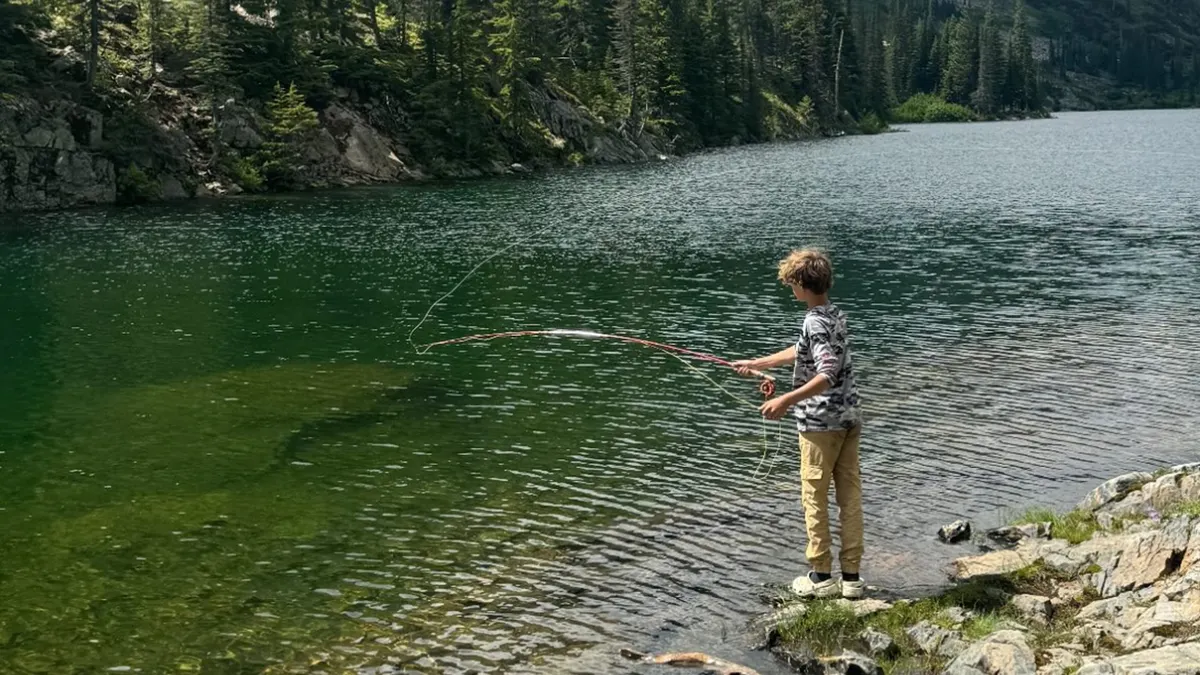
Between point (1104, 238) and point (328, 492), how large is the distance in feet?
131

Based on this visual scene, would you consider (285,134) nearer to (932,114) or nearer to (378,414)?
(378,414)

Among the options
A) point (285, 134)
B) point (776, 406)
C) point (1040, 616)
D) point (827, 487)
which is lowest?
point (1040, 616)

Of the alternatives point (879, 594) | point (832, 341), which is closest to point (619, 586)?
point (879, 594)

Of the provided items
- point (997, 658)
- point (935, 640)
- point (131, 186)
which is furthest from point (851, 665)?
point (131, 186)

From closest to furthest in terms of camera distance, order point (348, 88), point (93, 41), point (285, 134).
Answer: point (93, 41) → point (285, 134) → point (348, 88)

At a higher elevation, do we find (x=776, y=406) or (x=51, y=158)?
(x=51, y=158)

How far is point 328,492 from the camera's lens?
50.3ft

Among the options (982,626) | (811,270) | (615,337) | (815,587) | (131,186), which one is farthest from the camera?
(131,186)

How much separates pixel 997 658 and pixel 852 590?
217 centimetres

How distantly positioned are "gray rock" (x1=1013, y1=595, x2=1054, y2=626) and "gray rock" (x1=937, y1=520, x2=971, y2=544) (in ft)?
8.21

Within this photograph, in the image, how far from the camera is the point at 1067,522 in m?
13.0

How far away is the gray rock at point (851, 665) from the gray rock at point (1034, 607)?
6.34 ft

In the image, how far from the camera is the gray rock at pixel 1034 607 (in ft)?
33.0

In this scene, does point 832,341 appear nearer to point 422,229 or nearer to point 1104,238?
point 1104,238
